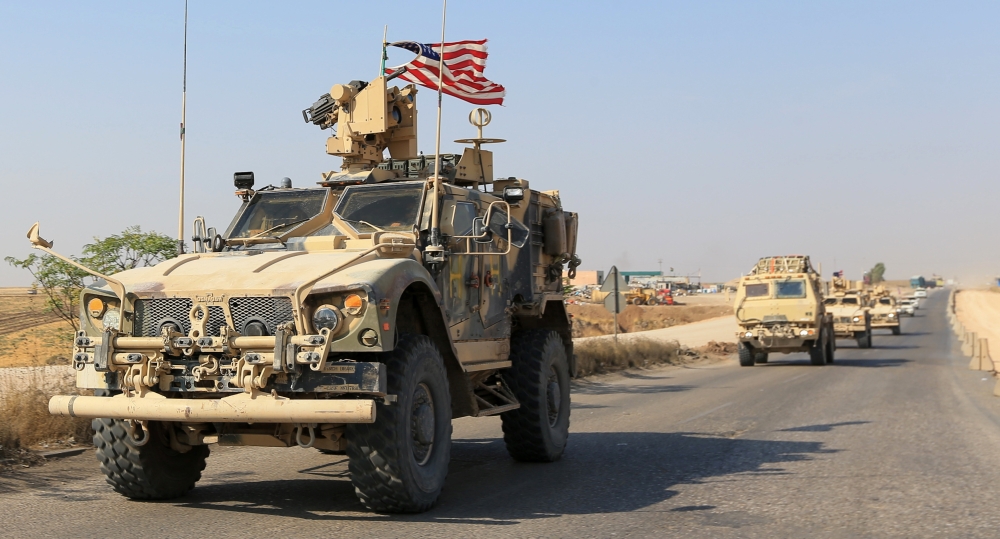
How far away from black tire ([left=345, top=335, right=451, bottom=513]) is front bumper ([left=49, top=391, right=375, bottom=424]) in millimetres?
450

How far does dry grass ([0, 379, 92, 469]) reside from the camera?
33.1 feet

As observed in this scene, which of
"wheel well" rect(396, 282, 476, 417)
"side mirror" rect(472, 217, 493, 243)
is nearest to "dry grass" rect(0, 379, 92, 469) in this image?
"wheel well" rect(396, 282, 476, 417)

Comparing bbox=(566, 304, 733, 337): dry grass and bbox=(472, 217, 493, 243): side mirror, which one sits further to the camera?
bbox=(566, 304, 733, 337): dry grass

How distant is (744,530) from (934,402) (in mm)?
11212

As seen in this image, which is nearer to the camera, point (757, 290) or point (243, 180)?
point (243, 180)

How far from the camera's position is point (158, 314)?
7.40 meters

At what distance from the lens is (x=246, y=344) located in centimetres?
693

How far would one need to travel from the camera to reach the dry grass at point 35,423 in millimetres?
10102

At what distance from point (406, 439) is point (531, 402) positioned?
10.4 ft

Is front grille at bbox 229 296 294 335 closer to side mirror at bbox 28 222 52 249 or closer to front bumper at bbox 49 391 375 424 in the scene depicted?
front bumper at bbox 49 391 375 424

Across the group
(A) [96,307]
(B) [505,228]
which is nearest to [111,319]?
(A) [96,307]

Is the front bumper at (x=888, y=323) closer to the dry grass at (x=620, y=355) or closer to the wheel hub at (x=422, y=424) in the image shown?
the dry grass at (x=620, y=355)

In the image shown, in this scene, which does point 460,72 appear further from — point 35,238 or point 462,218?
point 35,238

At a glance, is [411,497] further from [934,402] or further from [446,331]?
[934,402]
